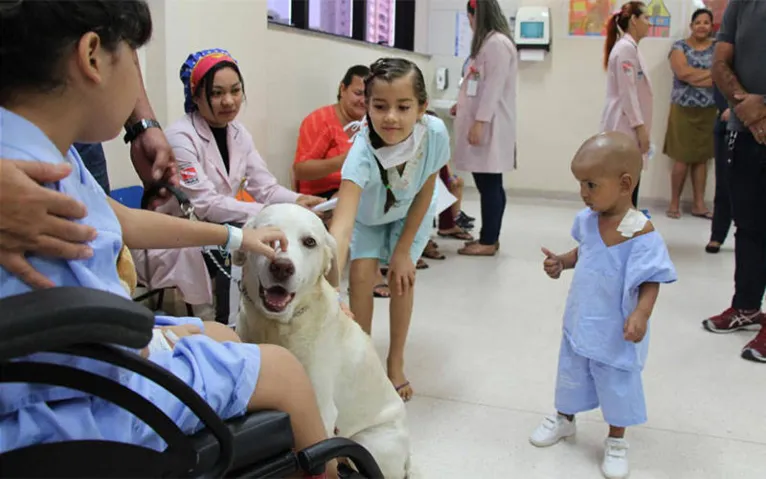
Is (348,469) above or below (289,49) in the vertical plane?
below

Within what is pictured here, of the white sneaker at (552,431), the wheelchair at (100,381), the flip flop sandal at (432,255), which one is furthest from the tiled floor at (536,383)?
the wheelchair at (100,381)

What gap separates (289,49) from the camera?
373 centimetres

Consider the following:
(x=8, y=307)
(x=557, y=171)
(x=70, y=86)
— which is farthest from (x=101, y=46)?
(x=557, y=171)

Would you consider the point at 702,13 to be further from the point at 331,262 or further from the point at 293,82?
the point at 331,262

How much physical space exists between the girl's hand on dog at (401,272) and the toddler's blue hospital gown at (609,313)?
1.80ft

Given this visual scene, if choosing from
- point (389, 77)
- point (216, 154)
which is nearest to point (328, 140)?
point (216, 154)

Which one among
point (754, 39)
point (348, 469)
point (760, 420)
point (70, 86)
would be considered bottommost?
point (760, 420)

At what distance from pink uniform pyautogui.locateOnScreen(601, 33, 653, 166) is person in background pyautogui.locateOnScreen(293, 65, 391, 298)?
5.98 feet

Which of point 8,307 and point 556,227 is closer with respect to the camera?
point 8,307

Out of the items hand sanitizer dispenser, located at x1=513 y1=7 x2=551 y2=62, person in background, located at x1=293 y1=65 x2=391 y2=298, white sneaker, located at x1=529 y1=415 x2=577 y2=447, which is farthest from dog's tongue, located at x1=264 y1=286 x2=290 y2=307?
hand sanitizer dispenser, located at x1=513 y1=7 x2=551 y2=62

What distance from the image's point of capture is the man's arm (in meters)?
2.77

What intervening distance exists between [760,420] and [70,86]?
2.27m

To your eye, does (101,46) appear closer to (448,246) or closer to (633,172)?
(633,172)

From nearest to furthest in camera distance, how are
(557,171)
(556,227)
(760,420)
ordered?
(760,420), (556,227), (557,171)
